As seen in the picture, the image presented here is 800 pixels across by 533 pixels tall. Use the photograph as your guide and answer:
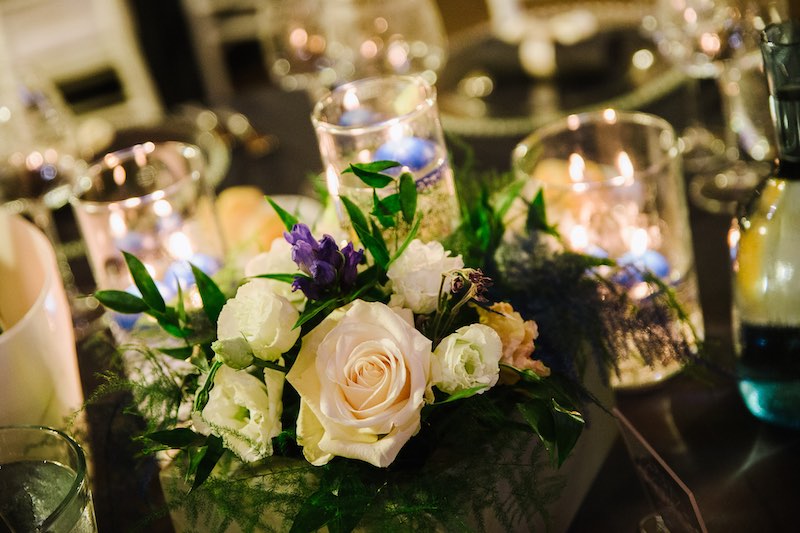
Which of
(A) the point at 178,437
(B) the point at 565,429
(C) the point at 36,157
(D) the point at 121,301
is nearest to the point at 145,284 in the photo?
(D) the point at 121,301

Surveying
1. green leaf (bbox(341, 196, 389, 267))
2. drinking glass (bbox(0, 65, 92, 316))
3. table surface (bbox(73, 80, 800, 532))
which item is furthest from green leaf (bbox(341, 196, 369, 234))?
drinking glass (bbox(0, 65, 92, 316))

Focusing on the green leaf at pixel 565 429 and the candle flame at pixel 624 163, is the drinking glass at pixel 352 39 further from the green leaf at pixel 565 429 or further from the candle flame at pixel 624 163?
the green leaf at pixel 565 429

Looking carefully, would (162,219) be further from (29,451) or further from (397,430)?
(397,430)

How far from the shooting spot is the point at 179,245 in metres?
1.06

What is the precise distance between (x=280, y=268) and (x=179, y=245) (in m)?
0.42

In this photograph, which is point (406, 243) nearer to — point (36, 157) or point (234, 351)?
point (234, 351)

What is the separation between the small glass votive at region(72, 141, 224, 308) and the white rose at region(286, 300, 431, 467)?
0.41m

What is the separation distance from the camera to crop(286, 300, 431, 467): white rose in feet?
1.86

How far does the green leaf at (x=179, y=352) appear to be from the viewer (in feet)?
2.26

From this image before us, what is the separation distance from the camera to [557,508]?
2.27 feet

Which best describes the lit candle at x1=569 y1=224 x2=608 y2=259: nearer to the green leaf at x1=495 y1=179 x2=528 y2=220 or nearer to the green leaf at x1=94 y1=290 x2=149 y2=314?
the green leaf at x1=495 y1=179 x2=528 y2=220

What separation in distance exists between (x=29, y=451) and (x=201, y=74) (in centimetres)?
271

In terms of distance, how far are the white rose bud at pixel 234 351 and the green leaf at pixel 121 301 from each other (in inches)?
4.8

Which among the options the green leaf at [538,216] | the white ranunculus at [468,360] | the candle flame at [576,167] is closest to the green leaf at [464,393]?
the white ranunculus at [468,360]
